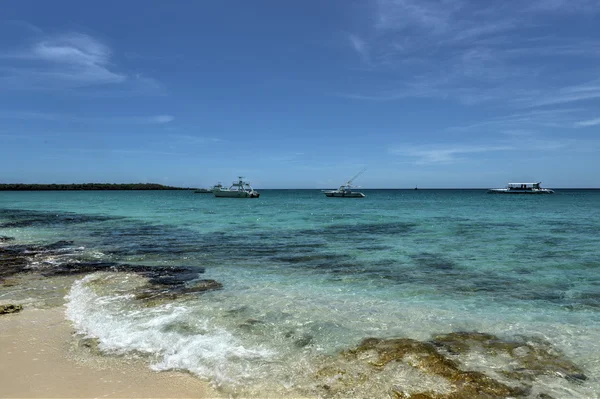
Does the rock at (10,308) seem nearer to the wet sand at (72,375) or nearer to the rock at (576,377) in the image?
the wet sand at (72,375)

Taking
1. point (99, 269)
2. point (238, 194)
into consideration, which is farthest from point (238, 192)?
point (99, 269)

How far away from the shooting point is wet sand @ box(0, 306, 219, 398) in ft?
17.3

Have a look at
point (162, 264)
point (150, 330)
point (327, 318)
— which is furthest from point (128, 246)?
point (327, 318)

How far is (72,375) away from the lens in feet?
18.7

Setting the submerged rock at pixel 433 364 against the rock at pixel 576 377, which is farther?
the rock at pixel 576 377

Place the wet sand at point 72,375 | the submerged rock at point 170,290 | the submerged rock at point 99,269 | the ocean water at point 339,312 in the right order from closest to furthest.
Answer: the wet sand at point 72,375 → the ocean water at point 339,312 → the submerged rock at point 170,290 → the submerged rock at point 99,269

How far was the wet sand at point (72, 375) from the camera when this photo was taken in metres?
5.27

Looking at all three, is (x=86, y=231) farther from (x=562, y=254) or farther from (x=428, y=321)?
(x=562, y=254)

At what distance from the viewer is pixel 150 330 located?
7.64 meters

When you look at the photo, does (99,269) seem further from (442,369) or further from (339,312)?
(442,369)

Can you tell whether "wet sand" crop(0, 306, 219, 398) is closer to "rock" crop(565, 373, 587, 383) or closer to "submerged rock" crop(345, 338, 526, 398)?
"submerged rock" crop(345, 338, 526, 398)

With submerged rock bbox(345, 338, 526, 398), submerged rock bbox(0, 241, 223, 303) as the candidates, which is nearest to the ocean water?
submerged rock bbox(345, 338, 526, 398)

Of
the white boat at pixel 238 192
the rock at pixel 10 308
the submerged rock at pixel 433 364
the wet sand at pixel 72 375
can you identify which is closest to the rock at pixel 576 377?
the submerged rock at pixel 433 364

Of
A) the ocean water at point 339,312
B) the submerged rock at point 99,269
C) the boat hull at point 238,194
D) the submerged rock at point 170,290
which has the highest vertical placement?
the boat hull at point 238,194
